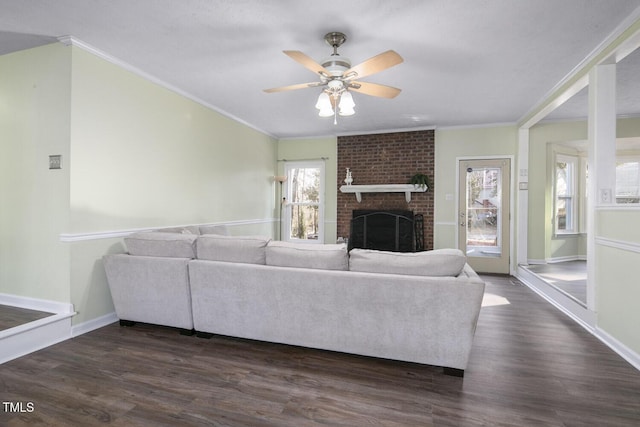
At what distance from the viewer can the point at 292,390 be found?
1872 mm

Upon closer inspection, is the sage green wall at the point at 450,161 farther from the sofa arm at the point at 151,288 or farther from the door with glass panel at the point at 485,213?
the sofa arm at the point at 151,288

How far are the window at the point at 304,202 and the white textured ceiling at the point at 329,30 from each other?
8.36 feet

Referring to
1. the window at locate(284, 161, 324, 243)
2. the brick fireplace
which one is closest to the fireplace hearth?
the brick fireplace

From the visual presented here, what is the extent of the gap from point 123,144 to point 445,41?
3187 mm

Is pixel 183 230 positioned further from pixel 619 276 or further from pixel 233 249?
pixel 619 276

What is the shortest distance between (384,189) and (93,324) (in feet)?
14.8

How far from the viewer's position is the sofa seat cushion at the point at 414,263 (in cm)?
206

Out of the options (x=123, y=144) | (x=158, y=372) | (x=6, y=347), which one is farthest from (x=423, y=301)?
(x=123, y=144)

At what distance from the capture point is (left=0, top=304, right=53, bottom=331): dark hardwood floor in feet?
8.02

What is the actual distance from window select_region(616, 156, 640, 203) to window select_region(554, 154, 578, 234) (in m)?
0.73

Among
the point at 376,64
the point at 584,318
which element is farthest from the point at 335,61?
the point at 584,318

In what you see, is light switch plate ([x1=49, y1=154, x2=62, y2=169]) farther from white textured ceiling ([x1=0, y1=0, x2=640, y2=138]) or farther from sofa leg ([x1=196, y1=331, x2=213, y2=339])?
sofa leg ([x1=196, y1=331, x2=213, y2=339])

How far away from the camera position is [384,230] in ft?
18.6

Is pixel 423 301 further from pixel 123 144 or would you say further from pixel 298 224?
pixel 298 224
